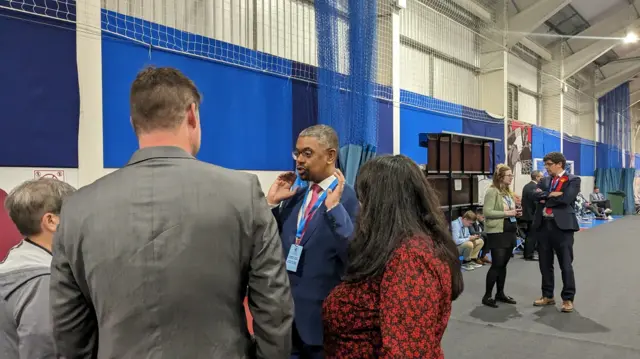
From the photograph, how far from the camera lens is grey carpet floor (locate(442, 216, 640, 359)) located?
2932 millimetres

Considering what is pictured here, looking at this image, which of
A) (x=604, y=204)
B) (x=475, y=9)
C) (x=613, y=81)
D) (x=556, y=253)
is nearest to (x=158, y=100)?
(x=556, y=253)

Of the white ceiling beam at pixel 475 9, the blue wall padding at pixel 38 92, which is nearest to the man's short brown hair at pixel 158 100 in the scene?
the blue wall padding at pixel 38 92

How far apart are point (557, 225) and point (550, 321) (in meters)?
0.78

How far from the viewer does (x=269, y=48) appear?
3.87m

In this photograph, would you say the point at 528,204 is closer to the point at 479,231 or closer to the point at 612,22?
the point at 479,231

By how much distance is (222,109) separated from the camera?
10.7 ft

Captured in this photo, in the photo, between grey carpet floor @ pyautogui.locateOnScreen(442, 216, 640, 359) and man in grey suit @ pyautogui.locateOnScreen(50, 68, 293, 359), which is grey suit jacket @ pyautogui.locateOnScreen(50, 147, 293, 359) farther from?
grey carpet floor @ pyautogui.locateOnScreen(442, 216, 640, 359)

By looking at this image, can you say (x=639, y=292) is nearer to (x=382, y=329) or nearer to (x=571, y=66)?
(x=382, y=329)

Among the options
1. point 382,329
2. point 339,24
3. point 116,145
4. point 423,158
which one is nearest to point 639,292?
point 423,158

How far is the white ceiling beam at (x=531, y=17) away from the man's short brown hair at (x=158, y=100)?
839 centimetres

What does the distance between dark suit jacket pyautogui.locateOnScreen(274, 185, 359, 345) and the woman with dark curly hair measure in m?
0.16

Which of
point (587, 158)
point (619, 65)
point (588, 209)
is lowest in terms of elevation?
point (588, 209)

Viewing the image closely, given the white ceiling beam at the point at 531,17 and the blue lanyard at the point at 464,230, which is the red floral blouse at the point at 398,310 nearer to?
the blue lanyard at the point at 464,230

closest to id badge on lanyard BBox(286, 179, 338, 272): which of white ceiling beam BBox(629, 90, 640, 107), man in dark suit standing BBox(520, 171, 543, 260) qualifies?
man in dark suit standing BBox(520, 171, 543, 260)
